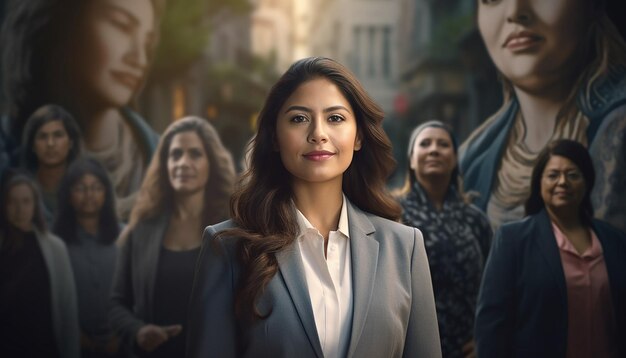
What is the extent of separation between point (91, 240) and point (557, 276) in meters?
3.00

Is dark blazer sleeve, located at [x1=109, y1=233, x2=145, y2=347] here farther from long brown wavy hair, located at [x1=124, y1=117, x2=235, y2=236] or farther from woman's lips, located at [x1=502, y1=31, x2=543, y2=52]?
woman's lips, located at [x1=502, y1=31, x2=543, y2=52]

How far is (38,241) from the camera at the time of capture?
14.6ft

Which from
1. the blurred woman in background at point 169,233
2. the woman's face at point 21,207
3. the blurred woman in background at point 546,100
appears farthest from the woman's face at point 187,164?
the blurred woman in background at point 546,100

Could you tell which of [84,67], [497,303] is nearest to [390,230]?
[497,303]

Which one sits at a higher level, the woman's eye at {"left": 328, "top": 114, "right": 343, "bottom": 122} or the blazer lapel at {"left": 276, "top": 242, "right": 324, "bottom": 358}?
the woman's eye at {"left": 328, "top": 114, "right": 343, "bottom": 122}

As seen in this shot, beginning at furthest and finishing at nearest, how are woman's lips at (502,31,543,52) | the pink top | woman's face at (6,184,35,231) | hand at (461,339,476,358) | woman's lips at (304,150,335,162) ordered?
woman's face at (6,184,35,231) < woman's lips at (502,31,543,52) < hand at (461,339,476,358) < the pink top < woman's lips at (304,150,335,162)

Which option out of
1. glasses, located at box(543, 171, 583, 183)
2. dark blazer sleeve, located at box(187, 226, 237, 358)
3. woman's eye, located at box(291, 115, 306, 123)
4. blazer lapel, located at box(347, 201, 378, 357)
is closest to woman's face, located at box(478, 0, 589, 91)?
glasses, located at box(543, 171, 583, 183)

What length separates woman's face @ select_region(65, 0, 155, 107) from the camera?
14.8ft

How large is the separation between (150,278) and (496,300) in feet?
7.23

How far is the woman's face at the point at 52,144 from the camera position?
450 centimetres

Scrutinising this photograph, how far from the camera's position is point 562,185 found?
3713mm

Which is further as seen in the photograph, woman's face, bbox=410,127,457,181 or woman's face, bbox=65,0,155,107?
woman's face, bbox=65,0,155,107

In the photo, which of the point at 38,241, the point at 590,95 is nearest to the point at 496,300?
the point at 590,95

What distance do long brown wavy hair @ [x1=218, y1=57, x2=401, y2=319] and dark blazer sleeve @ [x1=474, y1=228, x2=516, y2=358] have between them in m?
1.72
